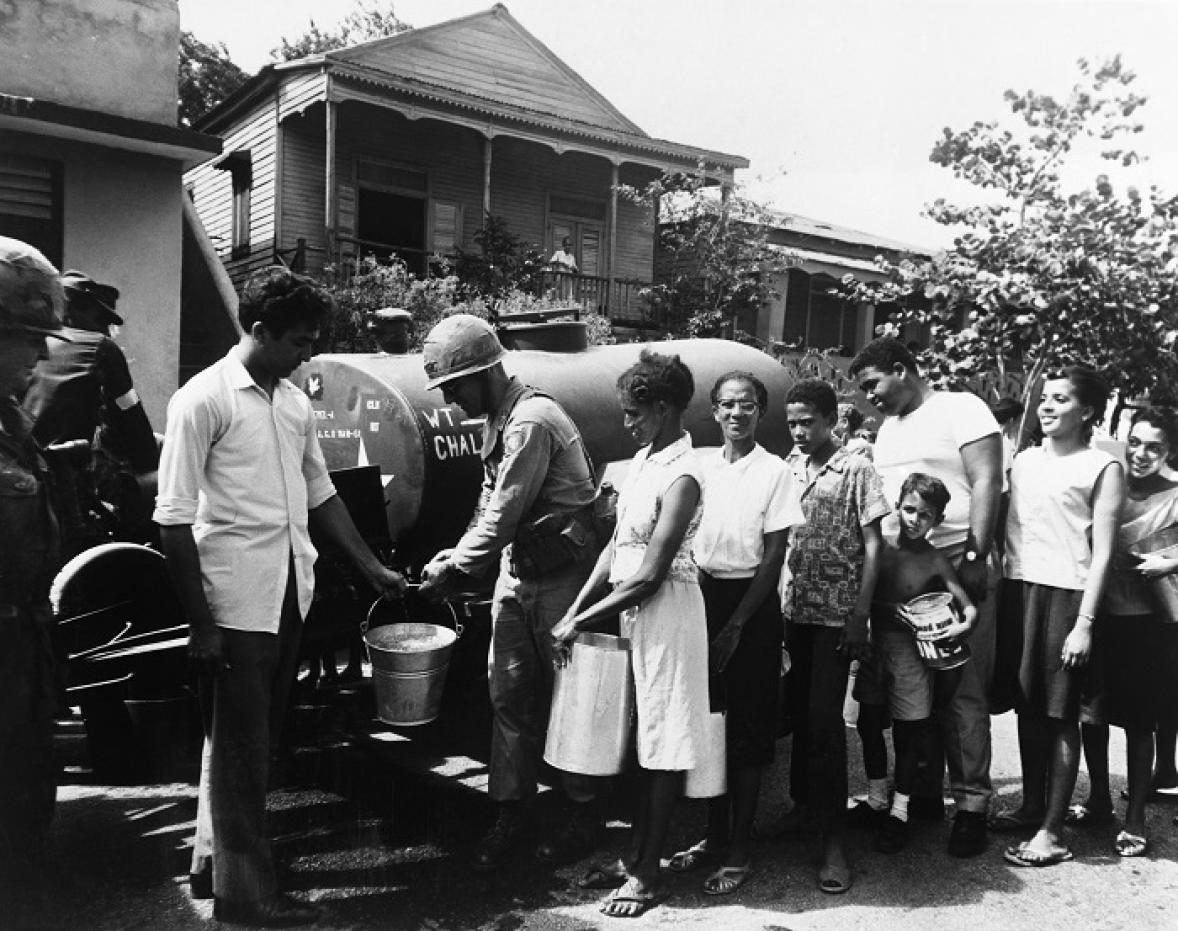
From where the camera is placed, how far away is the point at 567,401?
20.5ft

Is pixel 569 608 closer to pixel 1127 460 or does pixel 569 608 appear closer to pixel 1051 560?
pixel 1051 560

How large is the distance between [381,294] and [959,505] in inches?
415

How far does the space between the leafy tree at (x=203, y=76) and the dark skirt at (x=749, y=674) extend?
29337 mm

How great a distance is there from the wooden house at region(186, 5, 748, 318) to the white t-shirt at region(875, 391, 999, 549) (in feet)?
39.2

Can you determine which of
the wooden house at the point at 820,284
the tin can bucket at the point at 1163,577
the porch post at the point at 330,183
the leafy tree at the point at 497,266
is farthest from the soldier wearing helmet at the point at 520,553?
the wooden house at the point at 820,284

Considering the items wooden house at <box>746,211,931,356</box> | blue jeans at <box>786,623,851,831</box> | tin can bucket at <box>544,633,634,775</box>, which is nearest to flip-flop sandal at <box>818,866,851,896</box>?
blue jeans at <box>786,623,851,831</box>

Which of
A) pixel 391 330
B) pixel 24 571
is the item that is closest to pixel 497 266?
pixel 391 330

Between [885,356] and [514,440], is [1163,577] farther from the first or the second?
[514,440]

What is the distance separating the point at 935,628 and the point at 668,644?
4.08ft

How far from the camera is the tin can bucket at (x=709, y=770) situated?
3.63 meters

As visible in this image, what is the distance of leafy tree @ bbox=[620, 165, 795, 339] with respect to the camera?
A: 18.0 metres

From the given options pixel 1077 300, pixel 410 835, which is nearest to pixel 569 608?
pixel 410 835

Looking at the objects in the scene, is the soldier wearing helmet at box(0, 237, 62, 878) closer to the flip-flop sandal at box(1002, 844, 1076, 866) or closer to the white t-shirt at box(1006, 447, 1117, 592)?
the flip-flop sandal at box(1002, 844, 1076, 866)

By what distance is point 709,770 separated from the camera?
365cm
